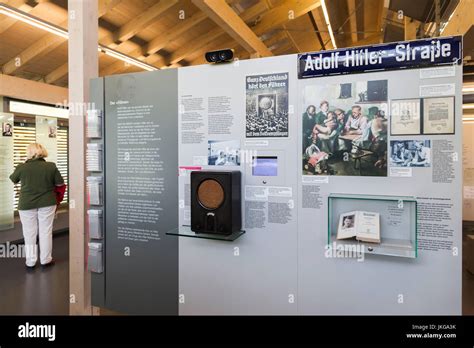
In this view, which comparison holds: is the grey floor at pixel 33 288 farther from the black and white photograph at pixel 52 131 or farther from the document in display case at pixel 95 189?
the black and white photograph at pixel 52 131

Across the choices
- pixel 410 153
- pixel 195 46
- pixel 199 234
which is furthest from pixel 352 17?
pixel 199 234

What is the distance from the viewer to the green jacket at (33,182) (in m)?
4.02

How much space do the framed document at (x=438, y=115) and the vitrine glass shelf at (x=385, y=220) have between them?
0.42m

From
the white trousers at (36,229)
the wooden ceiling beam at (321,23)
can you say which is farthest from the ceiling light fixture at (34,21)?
the wooden ceiling beam at (321,23)

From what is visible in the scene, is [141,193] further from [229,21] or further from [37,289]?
[229,21]

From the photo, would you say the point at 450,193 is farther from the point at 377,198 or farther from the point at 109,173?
the point at 109,173

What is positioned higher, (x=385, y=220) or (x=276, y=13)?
(x=276, y=13)

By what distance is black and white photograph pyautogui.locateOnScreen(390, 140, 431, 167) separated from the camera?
1646mm

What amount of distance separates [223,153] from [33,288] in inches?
128

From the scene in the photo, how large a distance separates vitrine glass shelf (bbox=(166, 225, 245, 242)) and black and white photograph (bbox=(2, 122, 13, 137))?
4660 mm

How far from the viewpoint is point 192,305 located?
2191mm

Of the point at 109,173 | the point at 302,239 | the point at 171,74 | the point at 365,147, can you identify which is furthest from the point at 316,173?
the point at 109,173

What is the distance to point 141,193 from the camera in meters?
2.32
